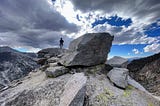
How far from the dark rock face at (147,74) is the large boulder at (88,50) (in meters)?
7.57

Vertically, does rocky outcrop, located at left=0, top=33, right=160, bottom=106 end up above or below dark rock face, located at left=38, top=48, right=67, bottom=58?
below

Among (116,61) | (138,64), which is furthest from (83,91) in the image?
(138,64)

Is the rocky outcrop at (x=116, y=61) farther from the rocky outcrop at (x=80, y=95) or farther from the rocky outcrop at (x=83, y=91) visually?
the rocky outcrop at (x=80, y=95)

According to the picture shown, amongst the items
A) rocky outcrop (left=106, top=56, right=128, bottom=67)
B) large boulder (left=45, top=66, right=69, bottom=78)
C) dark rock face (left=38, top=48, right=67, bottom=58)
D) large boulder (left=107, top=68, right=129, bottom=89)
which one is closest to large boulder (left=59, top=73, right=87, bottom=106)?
large boulder (left=45, top=66, right=69, bottom=78)

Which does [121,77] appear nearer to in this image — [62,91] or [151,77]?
[62,91]

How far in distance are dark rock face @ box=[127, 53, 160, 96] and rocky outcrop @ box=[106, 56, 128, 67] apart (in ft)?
15.9

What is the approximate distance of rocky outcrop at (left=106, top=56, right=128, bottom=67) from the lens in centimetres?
1622

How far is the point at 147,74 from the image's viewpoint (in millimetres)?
23953

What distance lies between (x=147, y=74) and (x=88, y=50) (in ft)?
43.3

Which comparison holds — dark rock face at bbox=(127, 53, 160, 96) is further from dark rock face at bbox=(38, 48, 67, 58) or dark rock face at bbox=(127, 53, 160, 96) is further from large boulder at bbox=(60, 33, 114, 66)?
dark rock face at bbox=(38, 48, 67, 58)

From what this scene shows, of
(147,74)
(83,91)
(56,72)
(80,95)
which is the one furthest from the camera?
(147,74)

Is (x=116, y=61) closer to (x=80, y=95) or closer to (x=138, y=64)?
(x=80, y=95)

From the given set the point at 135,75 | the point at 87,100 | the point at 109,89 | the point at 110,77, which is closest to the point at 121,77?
the point at 110,77

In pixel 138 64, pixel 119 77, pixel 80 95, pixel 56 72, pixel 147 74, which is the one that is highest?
pixel 56 72
